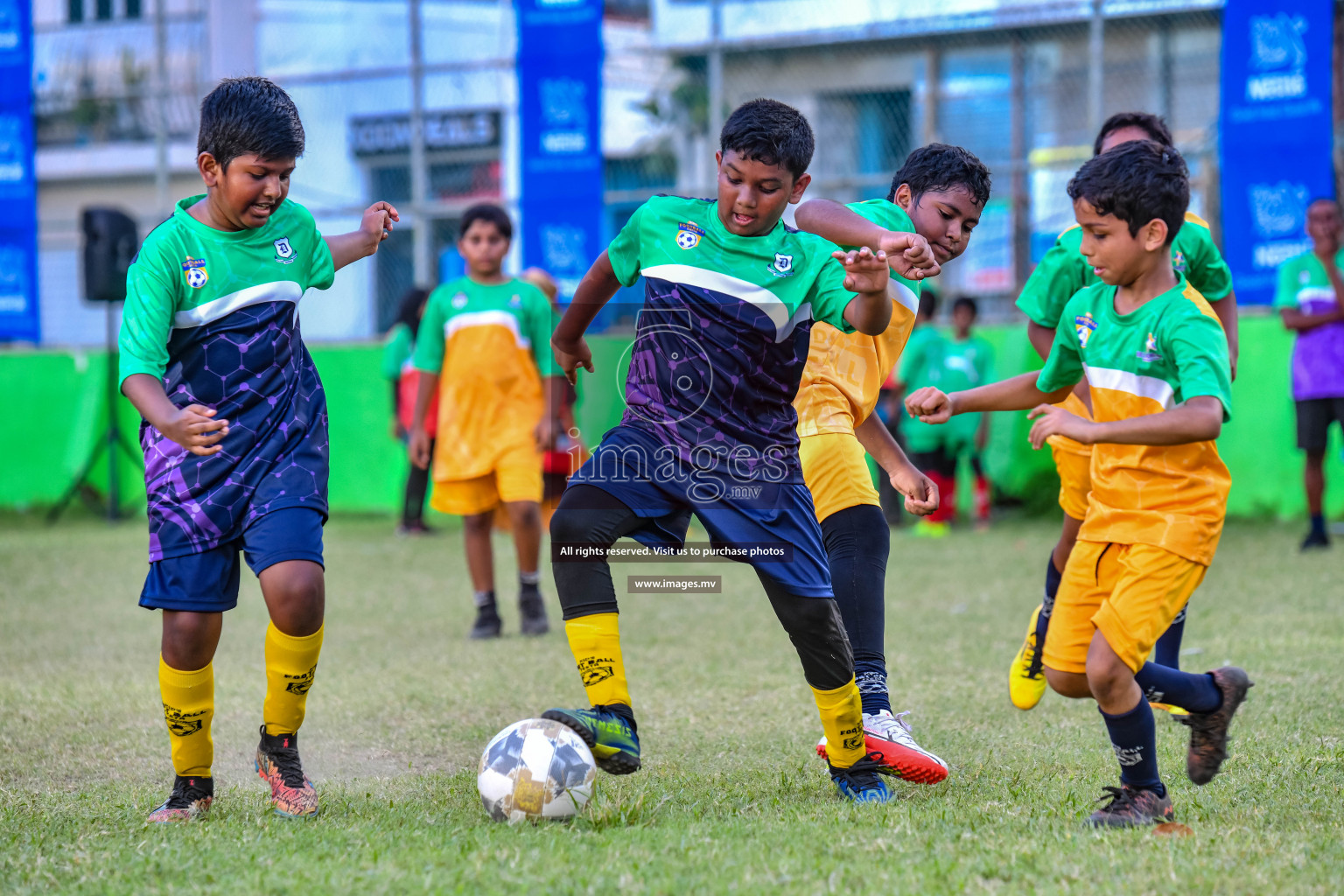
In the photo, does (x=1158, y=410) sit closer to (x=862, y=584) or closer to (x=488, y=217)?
→ (x=862, y=584)

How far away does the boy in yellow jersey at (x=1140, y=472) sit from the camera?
312 cm

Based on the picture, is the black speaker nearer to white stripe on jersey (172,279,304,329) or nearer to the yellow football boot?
white stripe on jersey (172,279,304,329)

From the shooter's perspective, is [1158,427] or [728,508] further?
[728,508]

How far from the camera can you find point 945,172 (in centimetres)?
396

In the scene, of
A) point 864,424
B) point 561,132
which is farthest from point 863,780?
point 561,132

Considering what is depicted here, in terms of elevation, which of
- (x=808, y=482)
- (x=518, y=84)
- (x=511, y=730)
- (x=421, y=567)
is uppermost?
(x=518, y=84)

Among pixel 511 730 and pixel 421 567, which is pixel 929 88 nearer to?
pixel 421 567

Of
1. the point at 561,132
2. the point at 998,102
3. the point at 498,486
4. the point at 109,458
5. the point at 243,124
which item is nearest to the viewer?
the point at 243,124

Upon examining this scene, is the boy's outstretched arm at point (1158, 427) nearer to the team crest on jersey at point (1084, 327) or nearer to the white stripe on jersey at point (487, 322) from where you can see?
the team crest on jersey at point (1084, 327)

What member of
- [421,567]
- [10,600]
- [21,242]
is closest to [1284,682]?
[421,567]

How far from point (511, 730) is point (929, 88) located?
10.8 meters

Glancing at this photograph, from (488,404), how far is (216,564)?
11.7ft

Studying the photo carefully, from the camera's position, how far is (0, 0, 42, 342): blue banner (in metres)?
13.4

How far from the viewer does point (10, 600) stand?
26.2ft
